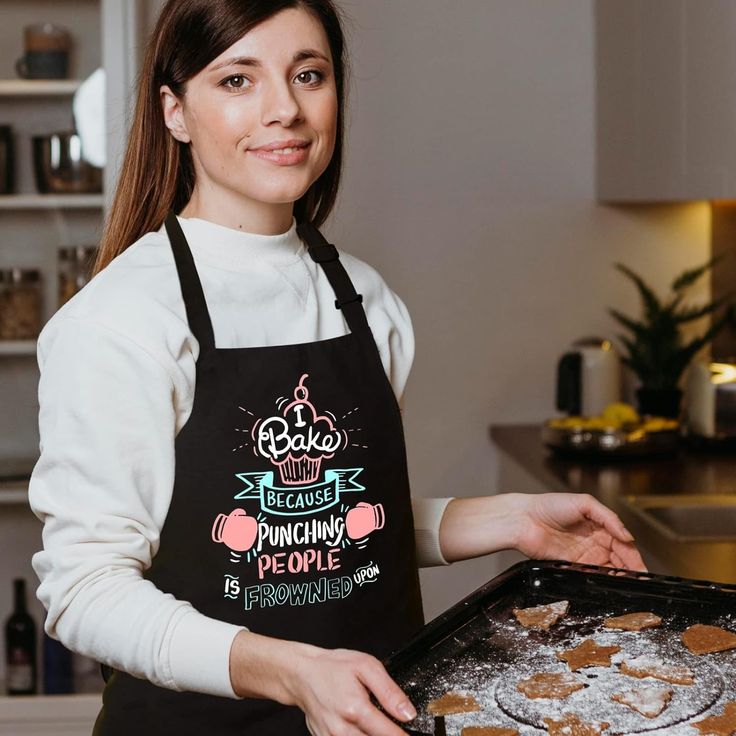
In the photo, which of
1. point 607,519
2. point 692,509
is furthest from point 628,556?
point 692,509

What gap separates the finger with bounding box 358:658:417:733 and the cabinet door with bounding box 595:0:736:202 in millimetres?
1692

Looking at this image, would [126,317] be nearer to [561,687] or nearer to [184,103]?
[184,103]

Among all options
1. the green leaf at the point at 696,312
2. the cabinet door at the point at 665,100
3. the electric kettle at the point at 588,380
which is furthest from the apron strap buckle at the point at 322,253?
the green leaf at the point at 696,312

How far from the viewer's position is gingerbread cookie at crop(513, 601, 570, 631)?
3.85ft

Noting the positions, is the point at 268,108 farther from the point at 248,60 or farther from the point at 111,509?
the point at 111,509

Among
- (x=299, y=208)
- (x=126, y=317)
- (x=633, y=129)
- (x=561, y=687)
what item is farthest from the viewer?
(x=633, y=129)

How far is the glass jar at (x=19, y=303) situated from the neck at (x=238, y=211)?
177cm

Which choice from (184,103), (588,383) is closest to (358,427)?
(184,103)

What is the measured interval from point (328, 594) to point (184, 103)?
0.54m

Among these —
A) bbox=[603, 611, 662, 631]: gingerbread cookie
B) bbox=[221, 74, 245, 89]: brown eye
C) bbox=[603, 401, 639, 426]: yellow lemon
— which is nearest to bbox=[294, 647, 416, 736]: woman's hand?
bbox=[603, 611, 662, 631]: gingerbread cookie

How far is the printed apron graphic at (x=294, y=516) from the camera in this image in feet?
3.95

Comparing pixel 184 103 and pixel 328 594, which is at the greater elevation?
pixel 184 103

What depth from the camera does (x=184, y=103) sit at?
1.26 meters

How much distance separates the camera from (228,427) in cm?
120
